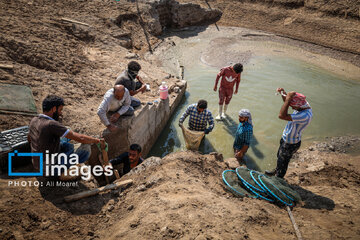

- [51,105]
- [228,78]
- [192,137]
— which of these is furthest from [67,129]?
[228,78]

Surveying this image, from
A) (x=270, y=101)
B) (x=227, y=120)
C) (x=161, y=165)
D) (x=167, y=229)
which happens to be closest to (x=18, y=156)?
(x=161, y=165)

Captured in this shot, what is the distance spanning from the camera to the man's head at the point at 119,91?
174 inches

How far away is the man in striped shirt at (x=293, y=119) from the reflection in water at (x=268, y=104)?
5.07ft

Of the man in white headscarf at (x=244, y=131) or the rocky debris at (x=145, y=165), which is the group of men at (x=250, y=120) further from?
the rocky debris at (x=145, y=165)

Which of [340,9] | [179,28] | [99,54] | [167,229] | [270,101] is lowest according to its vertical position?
[167,229]

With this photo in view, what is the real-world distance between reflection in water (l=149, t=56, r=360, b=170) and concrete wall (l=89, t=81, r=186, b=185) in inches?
17.4

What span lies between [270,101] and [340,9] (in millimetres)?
10482

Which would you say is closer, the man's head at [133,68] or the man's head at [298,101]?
the man's head at [298,101]

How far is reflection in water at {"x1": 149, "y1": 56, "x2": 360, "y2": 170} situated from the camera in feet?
22.2

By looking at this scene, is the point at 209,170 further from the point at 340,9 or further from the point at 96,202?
the point at 340,9

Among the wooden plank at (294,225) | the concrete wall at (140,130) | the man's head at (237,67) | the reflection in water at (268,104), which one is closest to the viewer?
the wooden plank at (294,225)

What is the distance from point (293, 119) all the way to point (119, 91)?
135 inches

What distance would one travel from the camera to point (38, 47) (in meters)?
7.09

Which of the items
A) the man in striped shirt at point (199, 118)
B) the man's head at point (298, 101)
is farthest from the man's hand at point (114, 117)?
the man's head at point (298, 101)
